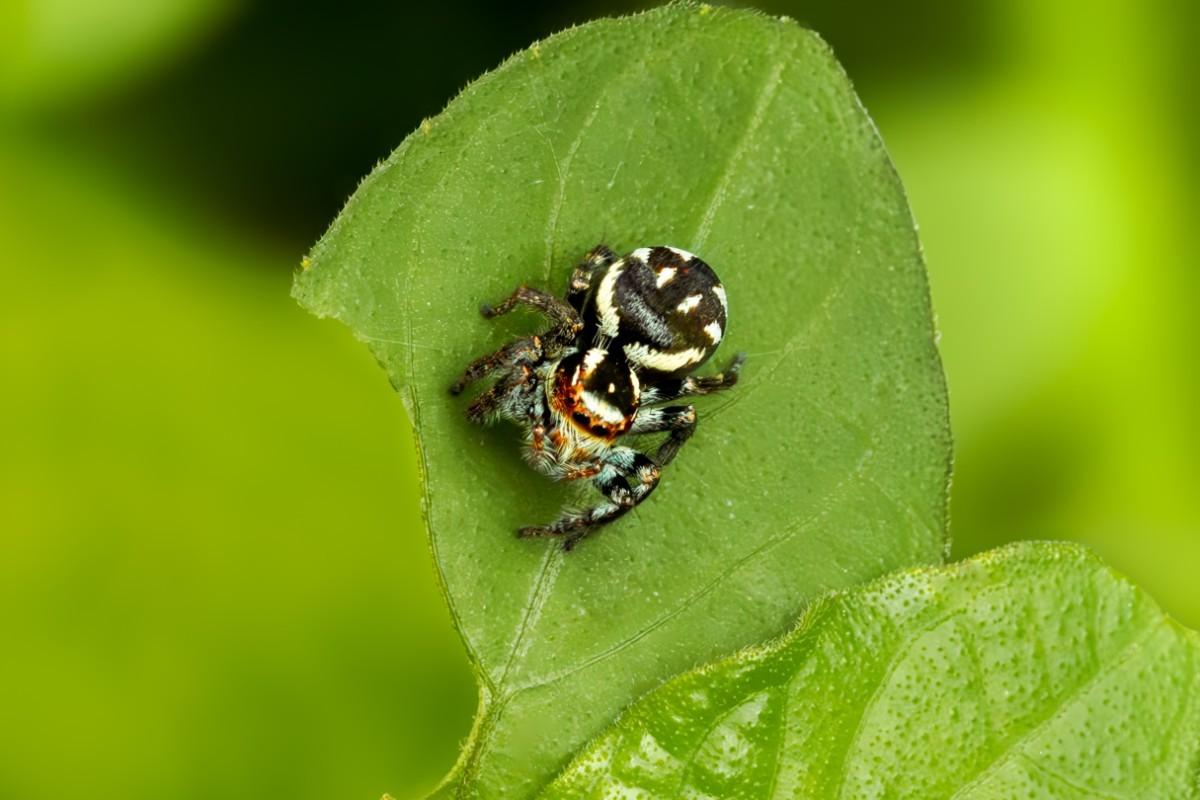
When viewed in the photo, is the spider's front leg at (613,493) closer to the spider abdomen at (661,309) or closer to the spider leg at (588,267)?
the spider abdomen at (661,309)

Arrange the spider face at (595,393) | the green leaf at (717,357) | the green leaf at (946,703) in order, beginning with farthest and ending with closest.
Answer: the spider face at (595,393), the green leaf at (717,357), the green leaf at (946,703)

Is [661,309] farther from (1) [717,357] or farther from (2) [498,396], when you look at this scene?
(2) [498,396]

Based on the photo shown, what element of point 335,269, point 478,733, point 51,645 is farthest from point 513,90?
point 51,645

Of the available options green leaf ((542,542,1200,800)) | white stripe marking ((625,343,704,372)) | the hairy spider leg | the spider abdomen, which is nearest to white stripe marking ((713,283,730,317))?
the spider abdomen

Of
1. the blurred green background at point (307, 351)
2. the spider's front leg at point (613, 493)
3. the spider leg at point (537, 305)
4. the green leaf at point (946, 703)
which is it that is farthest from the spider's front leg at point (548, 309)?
the green leaf at point (946, 703)

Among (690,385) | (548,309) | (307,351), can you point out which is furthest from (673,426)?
(307,351)
